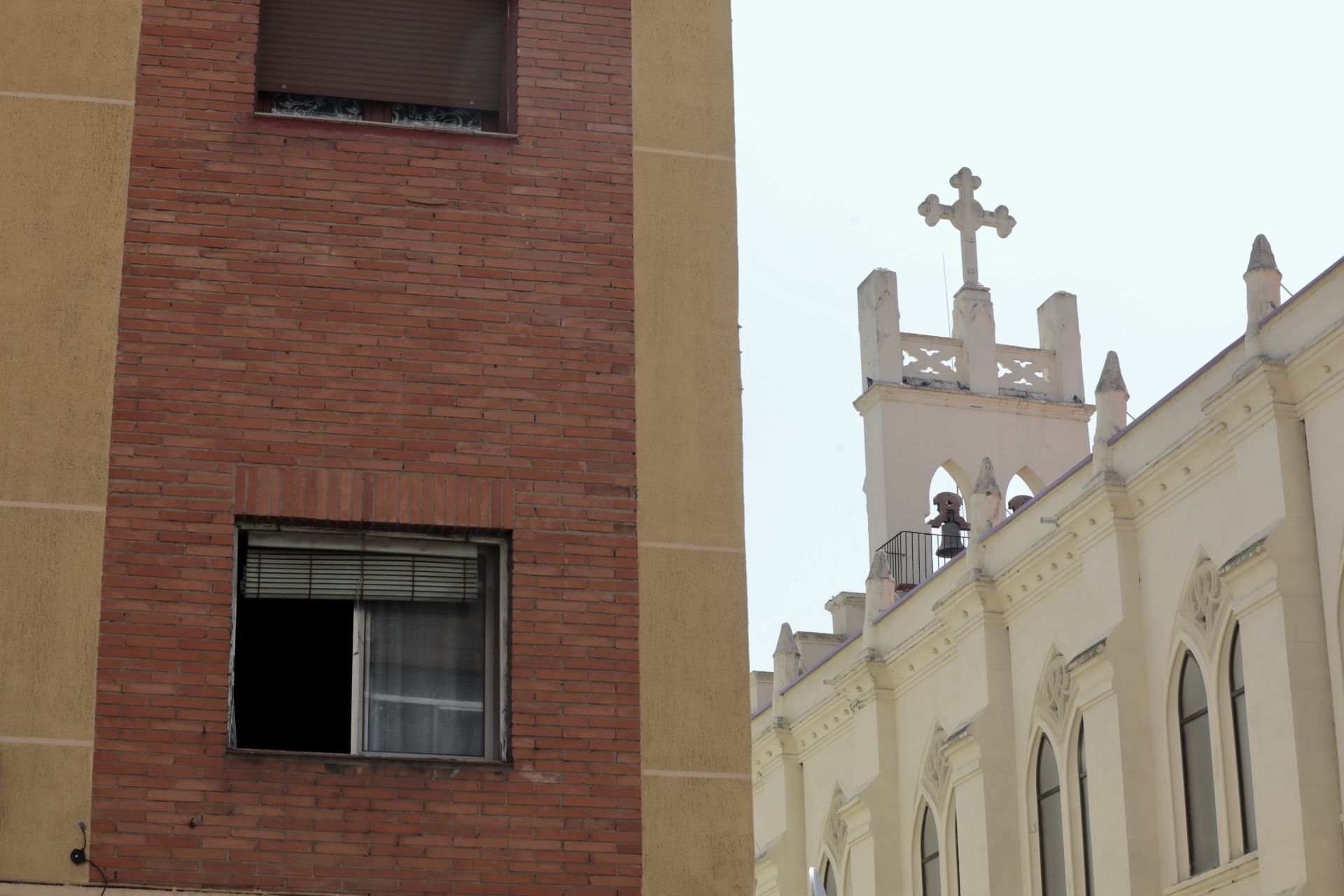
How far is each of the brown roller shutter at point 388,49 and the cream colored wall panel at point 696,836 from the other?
4204 mm

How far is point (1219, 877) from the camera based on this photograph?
26844mm

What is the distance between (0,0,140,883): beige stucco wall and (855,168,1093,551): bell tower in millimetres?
28664

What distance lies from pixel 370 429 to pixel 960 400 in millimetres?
29688

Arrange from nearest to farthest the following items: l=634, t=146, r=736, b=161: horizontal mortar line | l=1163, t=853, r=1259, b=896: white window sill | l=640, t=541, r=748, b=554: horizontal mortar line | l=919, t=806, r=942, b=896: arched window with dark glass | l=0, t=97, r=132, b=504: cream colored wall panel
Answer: l=0, t=97, r=132, b=504: cream colored wall panel
l=640, t=541, r=748, b=554: horizontal mortar line
l=634, t=146, r=736, b=161: horizontal mortar line
l=1163, t=853, r=1259, b=896: white window sill
l=919, t=806, r=942, b=896: arched window with dark glass

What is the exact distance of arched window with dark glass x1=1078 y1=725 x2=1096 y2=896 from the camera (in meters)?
30.4

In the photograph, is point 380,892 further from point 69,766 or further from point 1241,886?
point 1241,886

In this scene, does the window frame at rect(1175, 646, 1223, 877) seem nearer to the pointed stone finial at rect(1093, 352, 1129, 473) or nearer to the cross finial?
the pointed stone finial at rect(1093, 352, 1129, 473)

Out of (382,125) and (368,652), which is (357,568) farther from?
(382,125)

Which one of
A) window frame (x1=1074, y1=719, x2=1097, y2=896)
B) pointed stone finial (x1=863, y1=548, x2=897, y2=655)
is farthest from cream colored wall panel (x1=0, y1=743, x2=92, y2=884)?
pointed stone finial (x1=863, y1=548, x2=897, y2=655)

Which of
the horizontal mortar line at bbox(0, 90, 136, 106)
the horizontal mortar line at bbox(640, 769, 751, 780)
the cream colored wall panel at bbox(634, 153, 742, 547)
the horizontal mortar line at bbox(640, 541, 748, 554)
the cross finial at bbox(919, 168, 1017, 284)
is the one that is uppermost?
the cross finial at bbox(919, 168, 1017, 284)

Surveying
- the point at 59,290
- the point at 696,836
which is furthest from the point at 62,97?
the point at 696,836

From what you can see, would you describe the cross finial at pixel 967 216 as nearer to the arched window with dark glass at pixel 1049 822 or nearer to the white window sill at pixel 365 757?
the arched window with dark glass at pixel 1049 822

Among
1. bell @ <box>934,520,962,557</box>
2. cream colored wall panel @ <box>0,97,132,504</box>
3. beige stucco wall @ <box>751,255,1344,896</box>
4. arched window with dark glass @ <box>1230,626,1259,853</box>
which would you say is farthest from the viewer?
bell @ <box>934,520,962,557</box>

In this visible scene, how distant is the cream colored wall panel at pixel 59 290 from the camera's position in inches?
473
